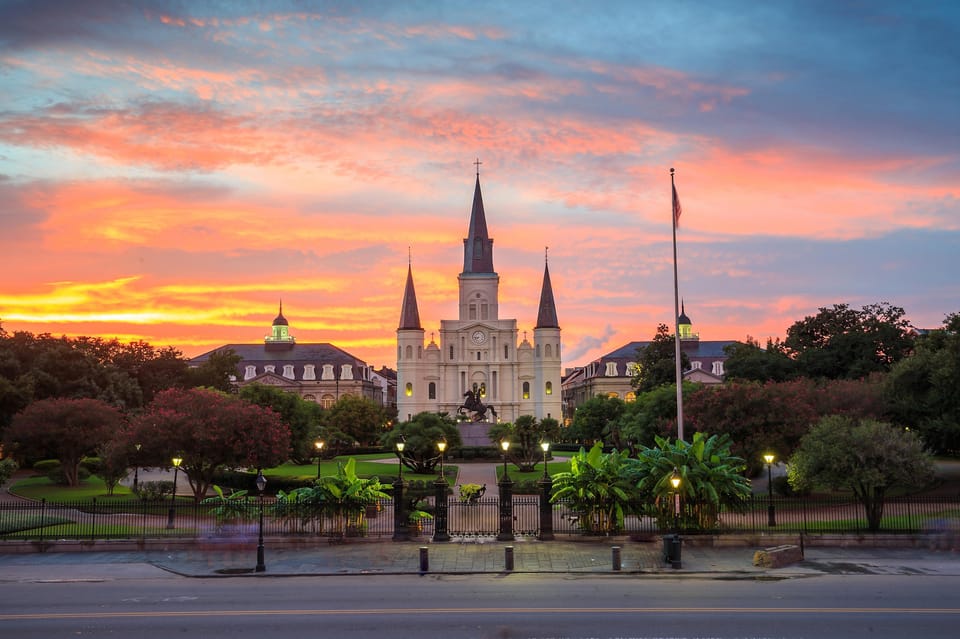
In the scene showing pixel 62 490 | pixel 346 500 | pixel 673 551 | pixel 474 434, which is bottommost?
pixel 62 490

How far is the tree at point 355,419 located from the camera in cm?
8106

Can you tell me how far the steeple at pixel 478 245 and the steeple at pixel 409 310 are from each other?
8871 millimetres

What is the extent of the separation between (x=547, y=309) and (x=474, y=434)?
56028 millimetres

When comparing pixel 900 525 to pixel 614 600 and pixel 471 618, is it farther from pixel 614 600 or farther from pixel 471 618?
pixel 471 618

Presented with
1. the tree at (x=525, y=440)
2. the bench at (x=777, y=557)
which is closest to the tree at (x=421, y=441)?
the tree at (x=525, y=440)

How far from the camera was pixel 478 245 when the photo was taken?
12794cm

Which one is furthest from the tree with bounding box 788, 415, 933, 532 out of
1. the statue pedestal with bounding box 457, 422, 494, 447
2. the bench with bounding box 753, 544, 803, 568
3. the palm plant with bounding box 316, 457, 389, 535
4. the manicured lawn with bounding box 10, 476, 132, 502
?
the statue pedestal with bounding box 457, 422, 494, 447

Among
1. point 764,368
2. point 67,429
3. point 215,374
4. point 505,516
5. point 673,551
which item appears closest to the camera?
point 673,551

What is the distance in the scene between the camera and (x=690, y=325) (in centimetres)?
15050

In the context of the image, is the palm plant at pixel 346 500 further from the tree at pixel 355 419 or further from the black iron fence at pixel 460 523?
the tree at pixel 355 419

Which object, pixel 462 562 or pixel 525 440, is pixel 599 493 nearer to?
pixel 462 562

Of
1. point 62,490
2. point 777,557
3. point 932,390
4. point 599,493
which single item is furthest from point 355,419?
point 777,557

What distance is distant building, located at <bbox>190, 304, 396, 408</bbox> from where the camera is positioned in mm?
130000

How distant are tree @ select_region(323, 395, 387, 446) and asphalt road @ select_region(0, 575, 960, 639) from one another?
60.3m
